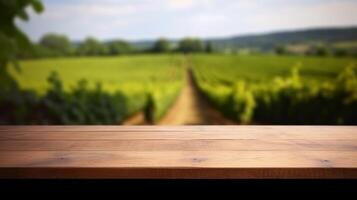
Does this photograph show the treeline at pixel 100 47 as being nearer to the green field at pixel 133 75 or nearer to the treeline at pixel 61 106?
the green field at pixel 133 75

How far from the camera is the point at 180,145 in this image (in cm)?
78

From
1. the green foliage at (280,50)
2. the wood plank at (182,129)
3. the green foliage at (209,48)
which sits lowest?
the green foliage at (280,50)

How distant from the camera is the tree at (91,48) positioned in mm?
4191

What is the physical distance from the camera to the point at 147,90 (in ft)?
14.5

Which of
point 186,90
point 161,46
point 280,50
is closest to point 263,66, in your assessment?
point 280,50

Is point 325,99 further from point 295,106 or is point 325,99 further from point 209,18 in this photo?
point 209,18

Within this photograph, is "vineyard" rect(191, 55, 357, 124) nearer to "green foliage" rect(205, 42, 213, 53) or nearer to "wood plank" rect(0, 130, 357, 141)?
"green foliage" rect(205, 42, 213, 53)

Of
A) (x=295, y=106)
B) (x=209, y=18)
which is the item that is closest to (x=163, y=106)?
(x=209, y=18)

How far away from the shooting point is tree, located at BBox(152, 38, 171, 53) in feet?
13.8

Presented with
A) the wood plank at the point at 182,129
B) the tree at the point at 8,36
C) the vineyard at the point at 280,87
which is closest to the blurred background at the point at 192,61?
the vineyard at the point at 280,87

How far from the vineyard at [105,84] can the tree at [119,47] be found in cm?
9

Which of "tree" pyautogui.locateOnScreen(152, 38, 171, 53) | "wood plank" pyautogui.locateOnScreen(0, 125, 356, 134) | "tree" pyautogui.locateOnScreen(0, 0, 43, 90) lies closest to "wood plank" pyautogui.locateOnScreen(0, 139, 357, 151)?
"wood plank" pyautogui.locateOnScreen(0, 125, 356, 134)

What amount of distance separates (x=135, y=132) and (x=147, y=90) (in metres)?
3.54

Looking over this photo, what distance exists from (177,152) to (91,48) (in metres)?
3.74
